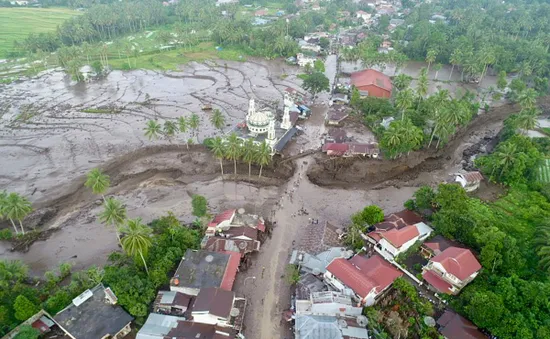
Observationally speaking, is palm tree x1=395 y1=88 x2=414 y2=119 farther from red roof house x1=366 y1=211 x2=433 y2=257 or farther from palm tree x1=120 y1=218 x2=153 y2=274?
palm tree x1=120 y1=218 x2=153 y2=274

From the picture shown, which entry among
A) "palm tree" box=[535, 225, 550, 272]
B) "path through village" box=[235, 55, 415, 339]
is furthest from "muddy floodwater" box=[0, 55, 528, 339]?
"palm tree" box=[535, 225, 550, 272]

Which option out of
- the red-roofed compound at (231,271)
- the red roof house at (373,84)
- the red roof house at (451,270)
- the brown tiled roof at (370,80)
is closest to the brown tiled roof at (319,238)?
the red-roofed compound at (231,271)

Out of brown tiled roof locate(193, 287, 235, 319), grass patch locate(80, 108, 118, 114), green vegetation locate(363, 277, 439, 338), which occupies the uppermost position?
grass patch locate(80, 108, 118, 114)

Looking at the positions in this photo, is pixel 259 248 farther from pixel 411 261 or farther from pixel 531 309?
pixel 531 309

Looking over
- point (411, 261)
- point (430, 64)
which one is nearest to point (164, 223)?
point (411, 261)

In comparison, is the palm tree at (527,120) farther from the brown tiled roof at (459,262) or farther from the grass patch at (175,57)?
the grass patch at (175,57)
